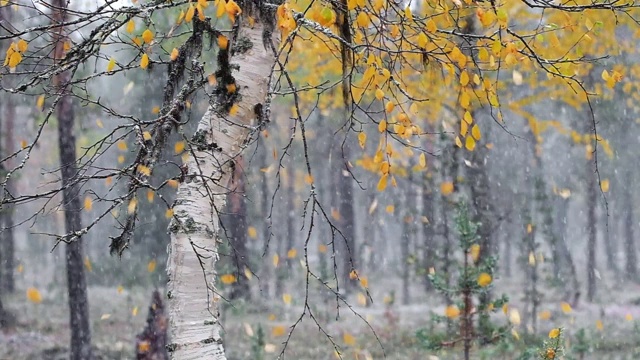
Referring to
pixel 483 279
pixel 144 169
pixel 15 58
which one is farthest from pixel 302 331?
pixel 15 58

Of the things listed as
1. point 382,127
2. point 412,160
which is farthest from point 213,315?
point 412,160

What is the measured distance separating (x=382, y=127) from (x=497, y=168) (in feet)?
98.3

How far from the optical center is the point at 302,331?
49.1 feet

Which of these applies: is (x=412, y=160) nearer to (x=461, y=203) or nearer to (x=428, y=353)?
(x=428, y=353)

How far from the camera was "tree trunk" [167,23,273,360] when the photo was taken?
3656 millimetres

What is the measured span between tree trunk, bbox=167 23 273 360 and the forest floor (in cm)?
614

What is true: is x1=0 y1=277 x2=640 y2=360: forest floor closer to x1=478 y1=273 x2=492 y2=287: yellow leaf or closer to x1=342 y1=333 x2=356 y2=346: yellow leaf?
x1=342 y1=333 x2=356 y2=346: yellow leaf

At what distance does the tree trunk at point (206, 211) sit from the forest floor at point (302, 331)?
614 centimetres

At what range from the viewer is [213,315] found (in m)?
3.74

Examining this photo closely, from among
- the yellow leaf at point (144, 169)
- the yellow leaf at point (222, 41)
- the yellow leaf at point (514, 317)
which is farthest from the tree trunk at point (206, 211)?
the yellow leaf at point (514, 317)

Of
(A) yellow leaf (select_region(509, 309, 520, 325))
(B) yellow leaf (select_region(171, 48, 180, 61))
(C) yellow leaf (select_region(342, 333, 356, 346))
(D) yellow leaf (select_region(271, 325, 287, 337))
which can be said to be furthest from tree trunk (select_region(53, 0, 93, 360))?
(A) yellow leaf (select_region(509, 309, 520, 325))

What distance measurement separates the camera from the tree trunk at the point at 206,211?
366 cm

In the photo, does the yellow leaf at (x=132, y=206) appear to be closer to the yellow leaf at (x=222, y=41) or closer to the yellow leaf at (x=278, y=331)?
the yellow leaf at (x=222, y=41)

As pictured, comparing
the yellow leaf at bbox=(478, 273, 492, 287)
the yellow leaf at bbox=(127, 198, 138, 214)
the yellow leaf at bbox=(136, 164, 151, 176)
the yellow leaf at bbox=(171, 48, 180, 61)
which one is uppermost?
the yellow leaf at bbox=(171, 48, 180, 61)
